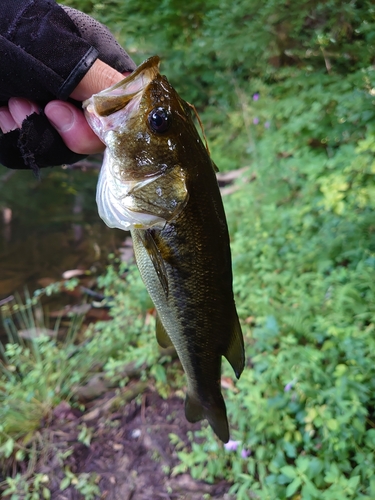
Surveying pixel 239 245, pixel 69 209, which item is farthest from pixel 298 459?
pixel 69 209

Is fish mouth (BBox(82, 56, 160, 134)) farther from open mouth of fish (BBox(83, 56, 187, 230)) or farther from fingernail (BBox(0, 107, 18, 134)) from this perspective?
fingernail (BBox(0, 107, 18, 134))

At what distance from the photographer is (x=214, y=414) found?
1.57 meters

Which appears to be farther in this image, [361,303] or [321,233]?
[321,233]

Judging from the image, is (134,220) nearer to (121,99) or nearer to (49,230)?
(121,99)

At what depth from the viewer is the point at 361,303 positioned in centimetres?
227

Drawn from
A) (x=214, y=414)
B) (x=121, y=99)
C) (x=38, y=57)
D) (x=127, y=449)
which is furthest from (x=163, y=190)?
(x=127, y=449)

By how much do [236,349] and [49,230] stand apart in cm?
590

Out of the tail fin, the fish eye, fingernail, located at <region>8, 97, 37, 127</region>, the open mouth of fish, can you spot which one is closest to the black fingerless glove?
fingernail, located at <region>8, 97, 37, 127</region>

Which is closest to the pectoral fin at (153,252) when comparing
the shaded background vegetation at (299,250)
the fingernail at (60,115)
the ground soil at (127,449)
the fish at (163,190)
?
the fish at (163,190)

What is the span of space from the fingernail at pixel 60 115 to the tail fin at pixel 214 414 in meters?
1.19

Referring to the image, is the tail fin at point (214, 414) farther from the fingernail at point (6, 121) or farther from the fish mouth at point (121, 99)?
the fingernail at point (6, 121)

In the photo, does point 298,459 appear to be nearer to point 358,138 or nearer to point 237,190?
point 358,138

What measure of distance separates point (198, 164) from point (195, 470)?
2.01 meters

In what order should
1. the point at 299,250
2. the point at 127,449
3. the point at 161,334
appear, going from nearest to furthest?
1. the point at 161,334
2. the point at 127,449
3. the point at 299,250
